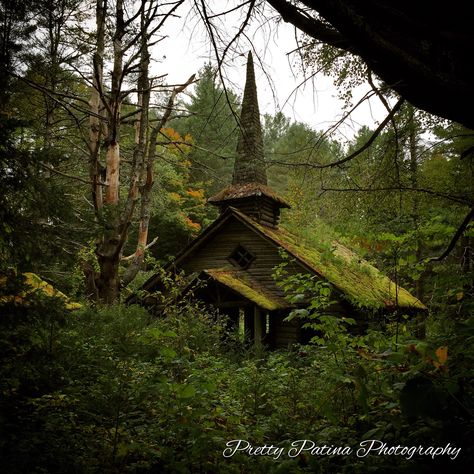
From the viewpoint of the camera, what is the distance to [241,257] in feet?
47.5

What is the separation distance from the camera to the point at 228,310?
619 inches

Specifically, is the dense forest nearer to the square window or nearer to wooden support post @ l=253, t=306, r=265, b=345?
wooden support post @ l=253, t=306, r=265, b=345

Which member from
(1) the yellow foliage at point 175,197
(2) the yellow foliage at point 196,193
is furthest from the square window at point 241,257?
(2) the yellow foliage at point 196,193

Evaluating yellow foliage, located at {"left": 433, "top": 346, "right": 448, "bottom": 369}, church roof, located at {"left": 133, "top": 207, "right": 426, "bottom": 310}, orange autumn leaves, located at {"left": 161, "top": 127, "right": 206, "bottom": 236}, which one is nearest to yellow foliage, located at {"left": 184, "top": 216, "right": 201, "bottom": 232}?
orange autumn leaves, located at {"left": 161, "top": 127, "right": 206, "bottom": 236}

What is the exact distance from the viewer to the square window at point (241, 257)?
1427 cm

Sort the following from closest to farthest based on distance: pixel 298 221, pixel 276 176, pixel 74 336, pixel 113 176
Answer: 1. pixel 74 336
2. pixel 113 176
3. pixel 298 221
4. pixel 276 176

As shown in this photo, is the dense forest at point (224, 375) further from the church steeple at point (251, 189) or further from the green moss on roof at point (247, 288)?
the church steeple at point (251, 189)

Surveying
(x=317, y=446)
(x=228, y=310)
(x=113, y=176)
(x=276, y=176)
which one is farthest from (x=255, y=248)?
(x=276, y=176)

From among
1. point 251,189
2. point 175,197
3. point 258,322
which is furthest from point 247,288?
point 175,197

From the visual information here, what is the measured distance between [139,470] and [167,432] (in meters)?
0.34

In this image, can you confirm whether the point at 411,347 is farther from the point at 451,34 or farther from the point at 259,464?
the point at 451,34

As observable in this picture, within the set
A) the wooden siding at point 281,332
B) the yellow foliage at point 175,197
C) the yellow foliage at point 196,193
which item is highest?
the yellow foliage at point 196,193

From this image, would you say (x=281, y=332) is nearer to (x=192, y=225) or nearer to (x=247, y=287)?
(x=247, y=287)

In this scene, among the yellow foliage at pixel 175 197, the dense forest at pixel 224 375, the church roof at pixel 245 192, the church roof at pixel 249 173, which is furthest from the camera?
the yellow foliage at pixel 175 197
